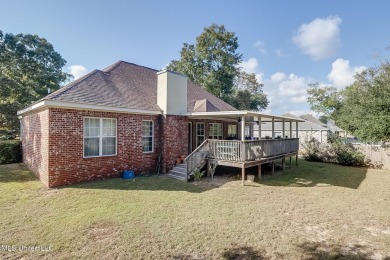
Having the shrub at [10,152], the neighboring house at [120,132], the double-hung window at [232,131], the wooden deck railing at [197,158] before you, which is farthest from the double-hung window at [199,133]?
the shrub at [10,152]

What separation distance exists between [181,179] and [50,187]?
5.28 m

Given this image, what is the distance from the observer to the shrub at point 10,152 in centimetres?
1286

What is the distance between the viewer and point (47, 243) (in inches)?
168

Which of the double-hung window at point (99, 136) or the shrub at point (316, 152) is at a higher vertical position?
the double-hung window at point (99, 136)

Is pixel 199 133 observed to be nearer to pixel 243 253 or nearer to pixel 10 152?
pixel 243 253

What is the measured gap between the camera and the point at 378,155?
46.7 feet

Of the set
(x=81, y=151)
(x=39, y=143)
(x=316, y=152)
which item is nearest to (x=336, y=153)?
(x=316, y=152)

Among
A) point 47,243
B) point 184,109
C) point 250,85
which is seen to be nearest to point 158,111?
point 184,109

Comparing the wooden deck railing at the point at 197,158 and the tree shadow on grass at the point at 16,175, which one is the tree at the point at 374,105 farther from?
the tree shadow on grass at the point at 16,175

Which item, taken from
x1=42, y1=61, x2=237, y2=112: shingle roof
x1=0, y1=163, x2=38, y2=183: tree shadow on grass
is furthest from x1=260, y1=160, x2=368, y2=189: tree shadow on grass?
x1=0, y1=163, x2=38, y2=183: tree shadow on grass

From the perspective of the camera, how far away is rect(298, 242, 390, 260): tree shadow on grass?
153 inches

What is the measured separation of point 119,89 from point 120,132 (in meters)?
2.89

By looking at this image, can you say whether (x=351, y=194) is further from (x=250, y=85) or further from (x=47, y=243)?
(x=250, y=85)

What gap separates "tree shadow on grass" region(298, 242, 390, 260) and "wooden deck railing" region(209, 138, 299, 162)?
5.22 meters
